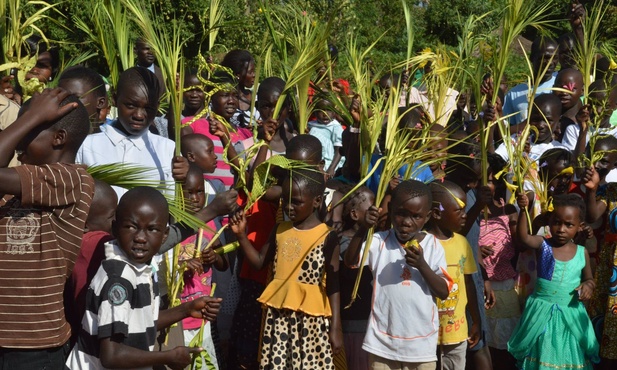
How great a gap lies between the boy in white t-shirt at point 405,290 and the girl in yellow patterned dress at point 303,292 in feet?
0.73

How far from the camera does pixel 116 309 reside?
150 inches

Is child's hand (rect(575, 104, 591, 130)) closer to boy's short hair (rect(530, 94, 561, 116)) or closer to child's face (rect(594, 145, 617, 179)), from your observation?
boy's short hair (rect(530, 94, 561, 116))

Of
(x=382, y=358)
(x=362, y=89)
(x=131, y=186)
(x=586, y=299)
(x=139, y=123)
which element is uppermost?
(x=362, y=89)

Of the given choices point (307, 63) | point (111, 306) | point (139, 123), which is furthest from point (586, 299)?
point (111, 306)

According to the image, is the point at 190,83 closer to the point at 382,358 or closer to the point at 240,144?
the point at 240,144

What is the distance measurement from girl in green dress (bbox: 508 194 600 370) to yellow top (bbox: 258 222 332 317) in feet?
5.56

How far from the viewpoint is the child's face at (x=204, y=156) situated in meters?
6.37

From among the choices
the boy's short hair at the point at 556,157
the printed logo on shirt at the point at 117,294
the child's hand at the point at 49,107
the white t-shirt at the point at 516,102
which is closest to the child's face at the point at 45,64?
the child's hand at the point at 49,107

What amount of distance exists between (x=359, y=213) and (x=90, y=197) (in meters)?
2.52

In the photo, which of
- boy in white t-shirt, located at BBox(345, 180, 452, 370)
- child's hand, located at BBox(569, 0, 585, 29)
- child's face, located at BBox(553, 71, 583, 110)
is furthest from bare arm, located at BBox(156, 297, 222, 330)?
child's hand, located at BBox(569, 0, 585, 29)

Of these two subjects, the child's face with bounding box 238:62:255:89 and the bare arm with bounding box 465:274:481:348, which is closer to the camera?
the bare arm with bounding box 465:274:481:348

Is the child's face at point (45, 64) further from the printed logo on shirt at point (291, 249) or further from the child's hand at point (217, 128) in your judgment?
the printed logo on shirt at point (291, 249)

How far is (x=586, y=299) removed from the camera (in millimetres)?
6578

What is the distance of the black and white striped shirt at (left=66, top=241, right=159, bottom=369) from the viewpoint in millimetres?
3820
